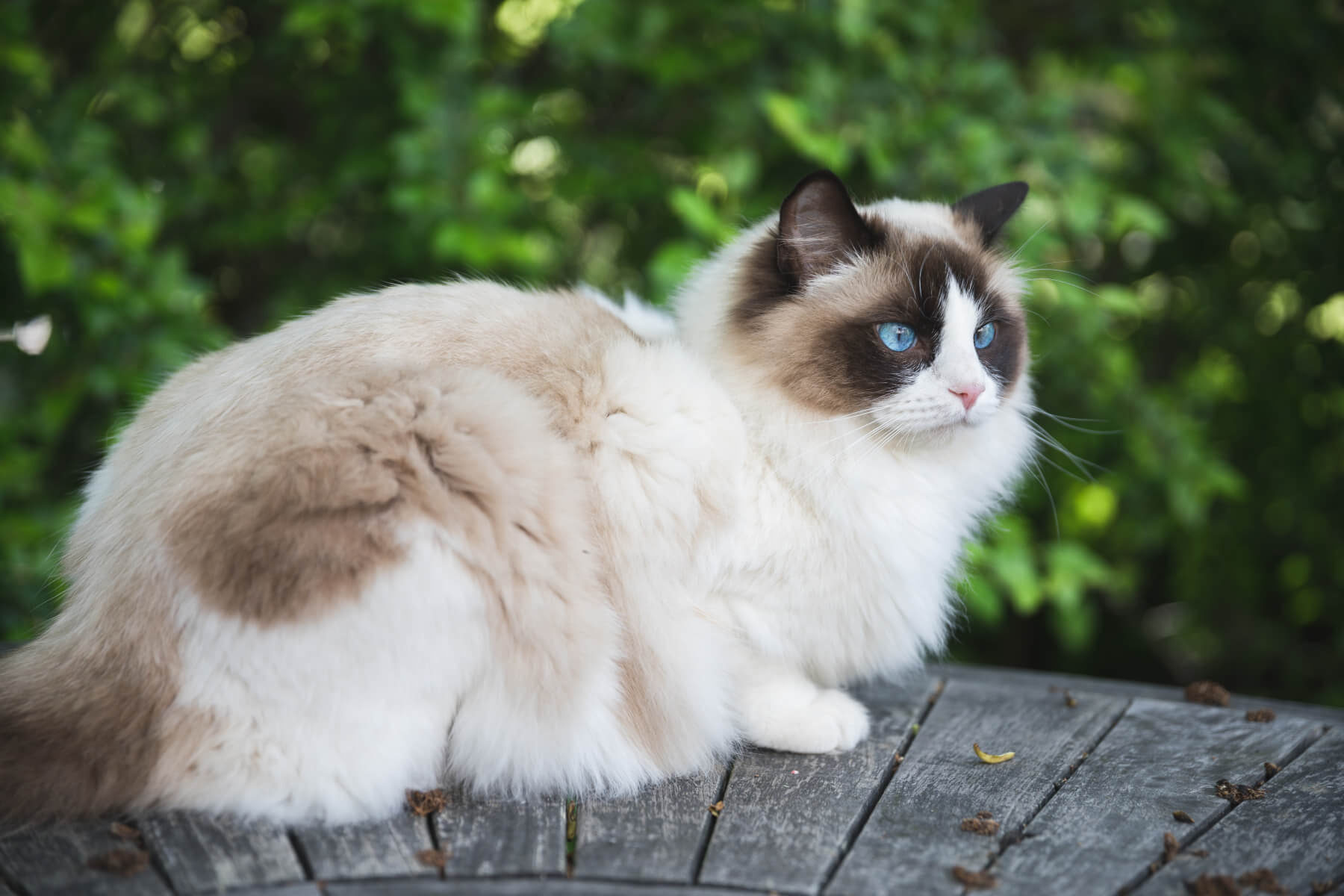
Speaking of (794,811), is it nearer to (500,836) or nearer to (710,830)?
(710,830)

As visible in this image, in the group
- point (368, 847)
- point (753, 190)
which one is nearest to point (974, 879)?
point (368, 847)

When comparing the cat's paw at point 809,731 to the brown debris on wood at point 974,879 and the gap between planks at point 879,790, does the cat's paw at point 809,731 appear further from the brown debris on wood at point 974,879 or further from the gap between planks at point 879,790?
the brown debris on wood at point 974,879

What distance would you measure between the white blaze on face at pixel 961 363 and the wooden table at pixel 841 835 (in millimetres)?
649

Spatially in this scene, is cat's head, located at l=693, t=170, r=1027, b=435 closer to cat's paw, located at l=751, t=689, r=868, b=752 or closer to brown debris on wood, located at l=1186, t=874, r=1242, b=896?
cat's paw, located at l=751, t=689, r=868, b=752

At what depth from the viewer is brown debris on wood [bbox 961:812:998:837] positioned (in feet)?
5.08

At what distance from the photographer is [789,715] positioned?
1837mm

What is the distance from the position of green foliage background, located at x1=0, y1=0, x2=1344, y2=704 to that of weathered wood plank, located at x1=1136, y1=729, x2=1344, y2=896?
2.65 ft

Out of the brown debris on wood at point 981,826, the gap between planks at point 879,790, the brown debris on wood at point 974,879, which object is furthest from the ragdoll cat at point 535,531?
the brown debris on wood at point 974,879

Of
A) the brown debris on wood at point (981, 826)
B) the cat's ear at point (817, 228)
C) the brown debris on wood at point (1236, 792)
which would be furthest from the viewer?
the cat's ear at point (817, 228)

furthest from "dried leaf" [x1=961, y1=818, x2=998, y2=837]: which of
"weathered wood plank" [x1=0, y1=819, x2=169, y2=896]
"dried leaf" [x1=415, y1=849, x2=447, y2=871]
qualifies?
"weathered wood plank" [x1=0, y1=819, x2=169, y2=896]

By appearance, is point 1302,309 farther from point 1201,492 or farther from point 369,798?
point 369,798

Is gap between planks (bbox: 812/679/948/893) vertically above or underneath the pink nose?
underneath

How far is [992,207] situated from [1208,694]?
1.15 metres

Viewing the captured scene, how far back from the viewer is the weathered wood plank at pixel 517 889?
1346mm
